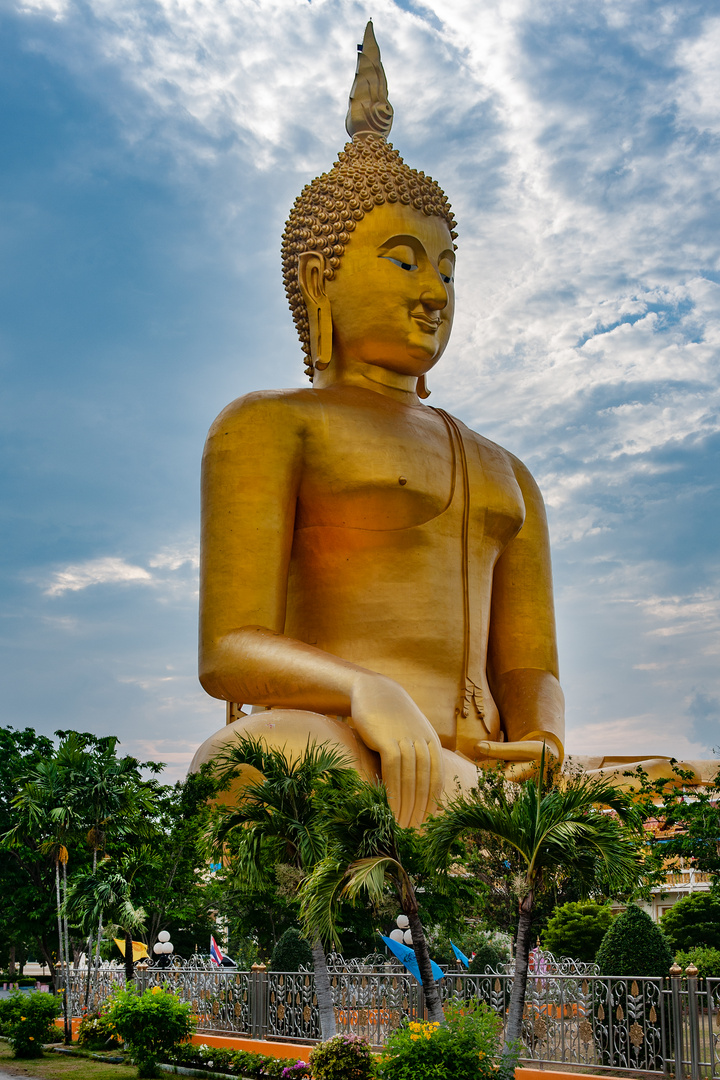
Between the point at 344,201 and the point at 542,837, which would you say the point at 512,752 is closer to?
the point at 542,837

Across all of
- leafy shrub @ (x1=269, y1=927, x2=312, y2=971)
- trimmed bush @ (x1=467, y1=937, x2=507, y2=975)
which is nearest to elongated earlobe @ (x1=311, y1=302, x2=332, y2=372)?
leafy shrub @ (x1=269, y1=927, x2=312, y2=971)

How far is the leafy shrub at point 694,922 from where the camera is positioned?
18.3 meters

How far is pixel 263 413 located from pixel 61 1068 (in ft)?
25.0

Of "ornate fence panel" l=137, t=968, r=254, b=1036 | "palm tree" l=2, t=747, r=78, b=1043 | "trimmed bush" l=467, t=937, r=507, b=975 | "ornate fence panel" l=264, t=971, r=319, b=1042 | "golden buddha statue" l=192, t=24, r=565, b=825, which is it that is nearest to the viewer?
"ornate fence panel" l=264, t=971, r=319, b=1042

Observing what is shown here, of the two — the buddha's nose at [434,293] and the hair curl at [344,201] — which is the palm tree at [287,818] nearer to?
the buddha's nose at [434,293]

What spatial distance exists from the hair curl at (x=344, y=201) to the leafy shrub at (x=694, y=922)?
11.4m

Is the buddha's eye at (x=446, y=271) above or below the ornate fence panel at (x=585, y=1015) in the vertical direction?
above

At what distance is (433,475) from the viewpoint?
12344 mm

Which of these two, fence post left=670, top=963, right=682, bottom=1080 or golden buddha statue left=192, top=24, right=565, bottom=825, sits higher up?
golden buddha statue left=192, top=24, right=565, bottom=825

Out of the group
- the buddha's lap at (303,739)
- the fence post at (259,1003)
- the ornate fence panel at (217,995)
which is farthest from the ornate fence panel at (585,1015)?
the ornate fence panel at (217,995)

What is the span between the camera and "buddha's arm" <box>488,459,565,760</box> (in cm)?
1262

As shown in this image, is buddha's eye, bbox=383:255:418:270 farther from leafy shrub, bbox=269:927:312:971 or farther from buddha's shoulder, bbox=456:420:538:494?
leafy shrub, bbox=269:927:312:971

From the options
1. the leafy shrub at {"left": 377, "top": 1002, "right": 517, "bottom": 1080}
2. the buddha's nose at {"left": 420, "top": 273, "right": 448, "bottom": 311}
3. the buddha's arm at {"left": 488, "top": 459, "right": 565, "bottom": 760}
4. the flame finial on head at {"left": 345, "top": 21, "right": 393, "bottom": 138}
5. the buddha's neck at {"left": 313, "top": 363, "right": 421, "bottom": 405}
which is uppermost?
the flame finial on head at {"left": 345, "top": 21, "right": 393, "bottom": 138}

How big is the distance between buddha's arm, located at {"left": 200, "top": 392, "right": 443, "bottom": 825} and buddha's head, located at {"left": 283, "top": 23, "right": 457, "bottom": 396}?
1237 mm
